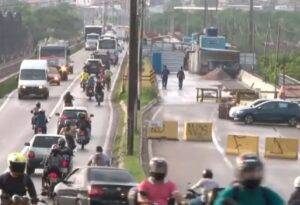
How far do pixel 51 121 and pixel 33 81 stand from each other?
12.5 meters

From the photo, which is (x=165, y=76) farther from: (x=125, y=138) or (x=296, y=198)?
(x=296, y=198)

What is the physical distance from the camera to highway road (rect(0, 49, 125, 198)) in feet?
123

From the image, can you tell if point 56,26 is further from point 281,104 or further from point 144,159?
point 144,159

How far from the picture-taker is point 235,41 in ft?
565

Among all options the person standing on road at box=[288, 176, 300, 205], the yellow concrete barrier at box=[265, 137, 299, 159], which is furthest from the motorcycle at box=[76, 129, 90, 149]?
the person standing on road at box=[288, 176, 300, 205]

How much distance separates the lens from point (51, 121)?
160ft

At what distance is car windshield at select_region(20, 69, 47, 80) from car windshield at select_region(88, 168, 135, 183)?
42.0 m

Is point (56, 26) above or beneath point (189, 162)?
beneath

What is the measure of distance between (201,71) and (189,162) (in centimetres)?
6145

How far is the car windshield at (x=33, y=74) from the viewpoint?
202ft

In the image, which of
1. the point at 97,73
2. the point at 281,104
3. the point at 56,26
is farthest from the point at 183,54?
the point at 56,26

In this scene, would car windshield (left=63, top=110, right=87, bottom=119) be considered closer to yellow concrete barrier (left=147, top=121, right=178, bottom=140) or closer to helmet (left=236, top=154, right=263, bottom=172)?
yellow concrete barrier (left=147, top=121, right=178, bottom=140)

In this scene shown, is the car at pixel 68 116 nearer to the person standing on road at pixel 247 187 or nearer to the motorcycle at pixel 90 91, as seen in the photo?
the motorcycle at pixel 90 91

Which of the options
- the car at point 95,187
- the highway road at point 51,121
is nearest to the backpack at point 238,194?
the car at point 95,187
